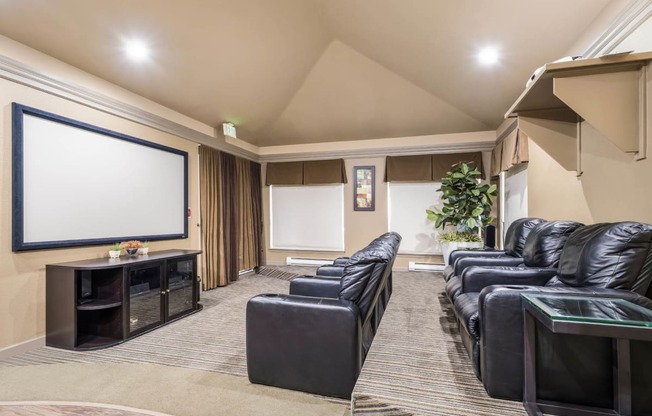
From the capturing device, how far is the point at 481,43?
3045 mm

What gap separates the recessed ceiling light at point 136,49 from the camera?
3010mm

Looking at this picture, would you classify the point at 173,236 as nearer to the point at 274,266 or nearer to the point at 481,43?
the point at 274,266

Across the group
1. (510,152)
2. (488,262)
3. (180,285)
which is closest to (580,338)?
(488,262)

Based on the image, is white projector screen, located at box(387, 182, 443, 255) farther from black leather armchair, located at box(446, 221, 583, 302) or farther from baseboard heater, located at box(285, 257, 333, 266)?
black leather armchair, located at box(446, 221, 583, 302)

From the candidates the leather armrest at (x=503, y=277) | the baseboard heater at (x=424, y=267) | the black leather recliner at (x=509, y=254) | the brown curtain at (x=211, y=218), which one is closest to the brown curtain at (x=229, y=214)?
the brown curtain at (x=211, y=218)

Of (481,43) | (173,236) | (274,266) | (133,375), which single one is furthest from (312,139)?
(133,375)

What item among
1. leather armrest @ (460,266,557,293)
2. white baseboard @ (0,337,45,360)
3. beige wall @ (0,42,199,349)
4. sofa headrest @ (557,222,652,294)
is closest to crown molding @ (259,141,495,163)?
leather armrest @ (460,266,557,293)

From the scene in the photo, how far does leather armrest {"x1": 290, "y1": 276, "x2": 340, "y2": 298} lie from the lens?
2.74 metres

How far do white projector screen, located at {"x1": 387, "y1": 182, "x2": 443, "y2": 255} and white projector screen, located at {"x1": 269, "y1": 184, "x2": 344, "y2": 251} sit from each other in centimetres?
106

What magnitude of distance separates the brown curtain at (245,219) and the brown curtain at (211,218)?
2.10ft

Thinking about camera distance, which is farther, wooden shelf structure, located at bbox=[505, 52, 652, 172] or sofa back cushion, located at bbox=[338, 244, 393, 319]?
sofa back cushion, located at bbox=[338, 244, 393, 319]

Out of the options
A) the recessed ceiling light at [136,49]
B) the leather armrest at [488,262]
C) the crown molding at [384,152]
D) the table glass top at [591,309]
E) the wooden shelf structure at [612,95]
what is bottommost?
the leather armrest at [488,262]

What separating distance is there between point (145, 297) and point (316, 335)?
212cm

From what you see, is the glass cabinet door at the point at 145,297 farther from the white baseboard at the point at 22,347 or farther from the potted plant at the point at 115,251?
the white baseboard at the point at 22,347
